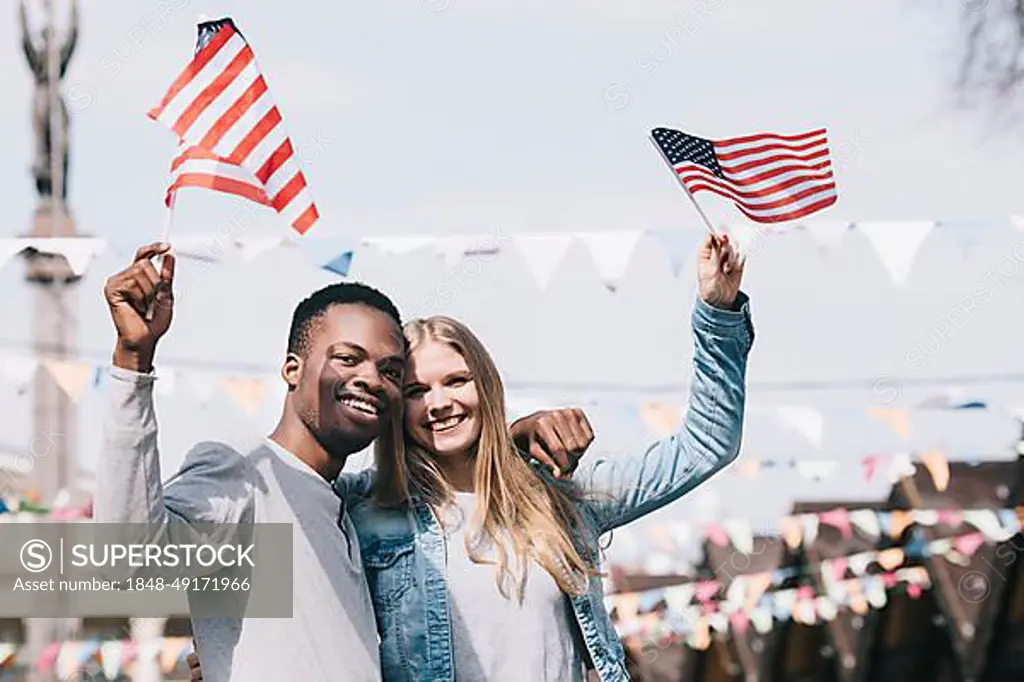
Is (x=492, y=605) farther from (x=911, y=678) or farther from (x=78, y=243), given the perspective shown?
(x=911, y=678)

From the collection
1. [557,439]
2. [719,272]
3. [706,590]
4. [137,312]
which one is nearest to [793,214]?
[719,272]

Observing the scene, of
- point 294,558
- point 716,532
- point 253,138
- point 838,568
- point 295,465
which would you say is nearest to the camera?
point 294,558

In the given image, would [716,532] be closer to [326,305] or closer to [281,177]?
[281,177]

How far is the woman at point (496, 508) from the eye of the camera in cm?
495

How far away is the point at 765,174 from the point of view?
572 cm

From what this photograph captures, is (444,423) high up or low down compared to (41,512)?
down

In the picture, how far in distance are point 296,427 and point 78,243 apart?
447 cm

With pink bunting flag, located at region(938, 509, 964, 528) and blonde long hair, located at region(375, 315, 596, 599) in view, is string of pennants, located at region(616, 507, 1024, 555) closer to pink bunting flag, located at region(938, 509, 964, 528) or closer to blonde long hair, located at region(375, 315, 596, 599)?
pink bunting flag, located at region(938, 509, 964, 528)

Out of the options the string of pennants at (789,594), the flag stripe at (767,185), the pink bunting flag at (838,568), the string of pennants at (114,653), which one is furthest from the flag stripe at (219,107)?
the pink bunting flag at (838,568)

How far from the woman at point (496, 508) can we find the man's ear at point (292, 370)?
320 millimetres

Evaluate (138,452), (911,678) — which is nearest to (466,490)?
(138,452)

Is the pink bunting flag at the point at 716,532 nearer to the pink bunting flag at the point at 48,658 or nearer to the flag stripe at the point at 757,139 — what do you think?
the pink bunting flag at the point at 48,658

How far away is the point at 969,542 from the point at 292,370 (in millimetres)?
13059

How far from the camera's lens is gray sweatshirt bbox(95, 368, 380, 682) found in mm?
4520
